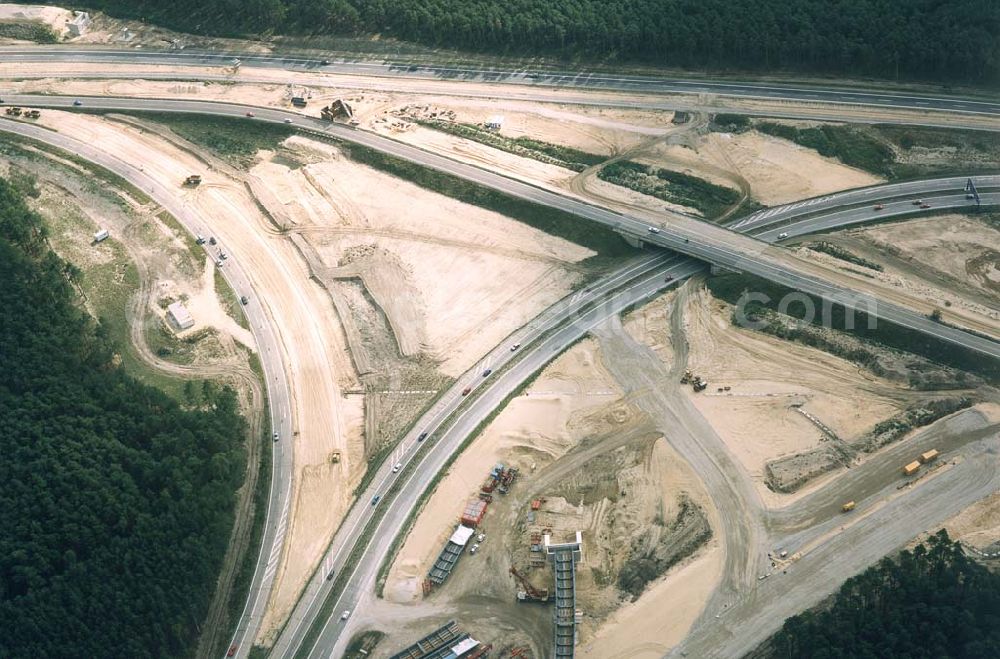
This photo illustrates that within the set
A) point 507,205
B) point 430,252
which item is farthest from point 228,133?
point 507,205

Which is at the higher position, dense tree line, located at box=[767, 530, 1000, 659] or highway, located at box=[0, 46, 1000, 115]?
highway, located at box=[0, 46, 1000, 115]

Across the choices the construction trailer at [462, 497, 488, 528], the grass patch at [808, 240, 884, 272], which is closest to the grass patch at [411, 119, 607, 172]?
the grass patch at [808, 240, 884, 272]

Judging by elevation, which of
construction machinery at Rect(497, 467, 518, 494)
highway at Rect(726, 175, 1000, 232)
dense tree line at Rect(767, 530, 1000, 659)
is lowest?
dense tree line at Rect(767, 530, 1000, 659)


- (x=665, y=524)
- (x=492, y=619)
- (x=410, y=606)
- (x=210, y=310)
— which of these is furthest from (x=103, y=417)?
(x=665, y=524)

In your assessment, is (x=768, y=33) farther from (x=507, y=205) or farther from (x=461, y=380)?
(x=461, y=380)

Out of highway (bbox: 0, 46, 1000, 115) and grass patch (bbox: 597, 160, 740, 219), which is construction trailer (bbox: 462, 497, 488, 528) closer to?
grass patch (bbox: 597, 160, 740, 219)

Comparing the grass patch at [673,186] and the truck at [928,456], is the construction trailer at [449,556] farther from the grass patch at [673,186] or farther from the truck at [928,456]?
the grass patch at [673,186]

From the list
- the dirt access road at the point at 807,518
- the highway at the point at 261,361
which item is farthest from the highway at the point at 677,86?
the dirt access road at the point at 807,518
